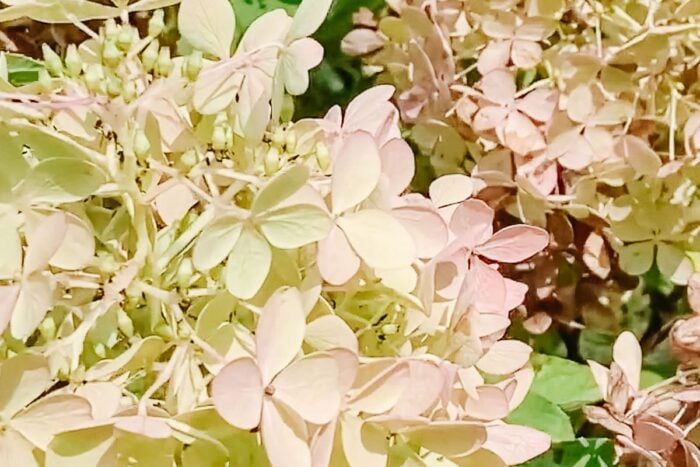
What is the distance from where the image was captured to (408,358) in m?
0.41

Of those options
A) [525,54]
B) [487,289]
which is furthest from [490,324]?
[525,54]

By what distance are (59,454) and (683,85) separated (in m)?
0.41

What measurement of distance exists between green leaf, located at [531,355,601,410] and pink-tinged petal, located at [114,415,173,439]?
31 cm

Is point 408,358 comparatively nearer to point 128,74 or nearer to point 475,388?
point 475,388

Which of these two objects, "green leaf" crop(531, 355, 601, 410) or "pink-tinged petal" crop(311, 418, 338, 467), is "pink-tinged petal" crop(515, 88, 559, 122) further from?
"pink-tinged petal" crop(311, 418, 338, 467)

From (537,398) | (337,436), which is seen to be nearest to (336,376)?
(337,436)

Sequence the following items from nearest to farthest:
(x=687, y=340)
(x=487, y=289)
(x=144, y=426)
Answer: (x=144, y=426) < (x=487, y=289) < (x=687, y=340)

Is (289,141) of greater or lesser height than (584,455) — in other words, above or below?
above

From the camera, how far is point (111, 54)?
41 cm

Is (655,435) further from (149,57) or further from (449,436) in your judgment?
(149,57)

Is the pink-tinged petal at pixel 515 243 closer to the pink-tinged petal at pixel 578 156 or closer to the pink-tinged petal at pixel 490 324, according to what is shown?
the pink-tinged petal at pixel 490 324

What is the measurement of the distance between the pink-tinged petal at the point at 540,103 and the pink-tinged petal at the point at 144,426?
1.06 feet

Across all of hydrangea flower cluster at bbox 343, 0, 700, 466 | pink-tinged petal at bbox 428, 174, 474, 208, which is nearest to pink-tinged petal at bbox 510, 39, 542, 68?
hydrangea flower cluster at bbox 343, 0, 700, 466

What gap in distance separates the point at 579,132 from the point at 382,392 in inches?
10.6
